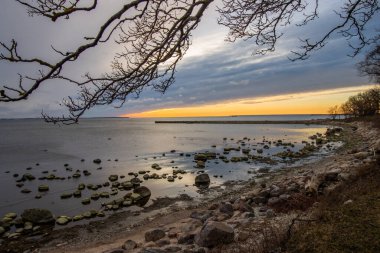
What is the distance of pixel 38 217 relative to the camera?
1431cm

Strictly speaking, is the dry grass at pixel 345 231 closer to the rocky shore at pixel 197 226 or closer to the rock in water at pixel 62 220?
the rocky shore at pixel 197 226

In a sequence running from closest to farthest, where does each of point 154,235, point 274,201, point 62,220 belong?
point 154,235, point 274,201, point 62,220

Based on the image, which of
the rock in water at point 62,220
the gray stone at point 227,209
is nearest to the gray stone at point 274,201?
the gray stone at point 227,209

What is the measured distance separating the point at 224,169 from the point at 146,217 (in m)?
13.4

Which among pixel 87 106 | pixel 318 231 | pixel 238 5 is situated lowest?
pixel 318 231

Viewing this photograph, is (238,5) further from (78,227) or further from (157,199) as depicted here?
(157,199)

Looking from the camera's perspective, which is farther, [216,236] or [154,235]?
[154,235]

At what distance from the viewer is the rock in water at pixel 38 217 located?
46.6 ft

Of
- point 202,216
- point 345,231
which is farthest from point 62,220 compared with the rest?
point 345,231

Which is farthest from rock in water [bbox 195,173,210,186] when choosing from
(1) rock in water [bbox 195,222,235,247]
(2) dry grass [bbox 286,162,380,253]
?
(2) dry grass [bbox 286,162,380,253]

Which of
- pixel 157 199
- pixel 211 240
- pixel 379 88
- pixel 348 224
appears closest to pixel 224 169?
pixel 157 199

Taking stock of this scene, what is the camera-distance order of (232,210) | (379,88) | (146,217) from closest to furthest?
(232,210) → (146,217) → (379,88)

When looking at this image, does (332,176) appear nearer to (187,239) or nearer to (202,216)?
(202,216)

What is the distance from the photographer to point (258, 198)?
1342 centimetres
